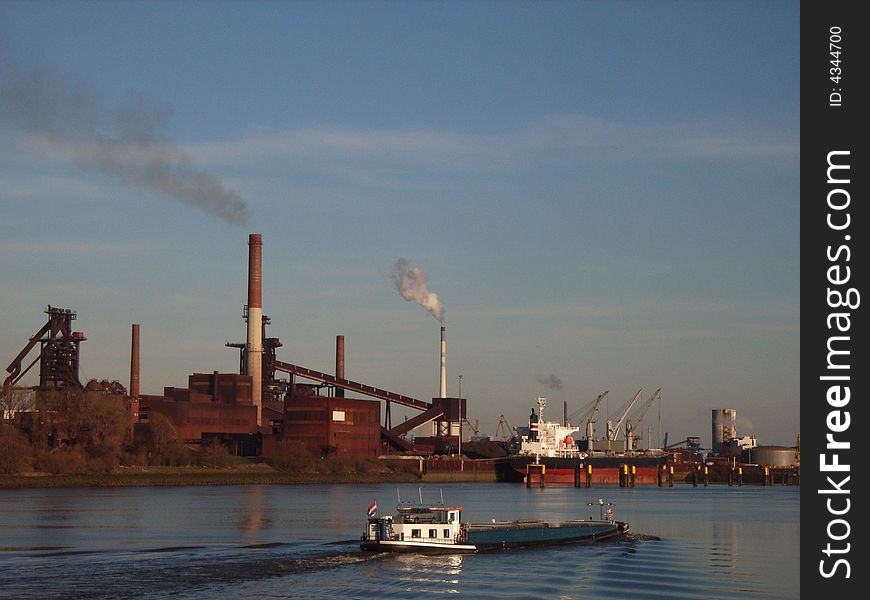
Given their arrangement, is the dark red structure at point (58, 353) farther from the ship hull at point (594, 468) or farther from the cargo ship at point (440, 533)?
the cargo ship at point (440, 533)

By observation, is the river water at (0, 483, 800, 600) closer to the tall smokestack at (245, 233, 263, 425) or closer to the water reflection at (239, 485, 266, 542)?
the water reflection at (239, 485, 266, 542)

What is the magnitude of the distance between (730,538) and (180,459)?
95.6 metres

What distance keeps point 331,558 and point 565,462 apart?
11008 centimetres

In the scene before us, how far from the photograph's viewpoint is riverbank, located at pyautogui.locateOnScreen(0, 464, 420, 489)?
13250 centimetres

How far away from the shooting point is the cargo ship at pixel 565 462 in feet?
538

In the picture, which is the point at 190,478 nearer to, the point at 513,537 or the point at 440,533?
the point at 513,537

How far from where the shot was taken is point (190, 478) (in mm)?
146250

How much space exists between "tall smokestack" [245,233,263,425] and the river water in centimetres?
6757

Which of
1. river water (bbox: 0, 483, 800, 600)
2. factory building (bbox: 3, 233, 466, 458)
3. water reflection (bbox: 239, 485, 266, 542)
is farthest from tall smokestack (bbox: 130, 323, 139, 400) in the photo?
river water (bbox: 0, 483, 800, 600)

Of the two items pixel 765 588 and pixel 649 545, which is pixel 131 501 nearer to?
pixel 649 545

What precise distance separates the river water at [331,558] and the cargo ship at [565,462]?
2431 inches

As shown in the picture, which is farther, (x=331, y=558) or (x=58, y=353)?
(x=58, y=353)

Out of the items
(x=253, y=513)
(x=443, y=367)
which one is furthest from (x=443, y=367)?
(x=253, y=513)
